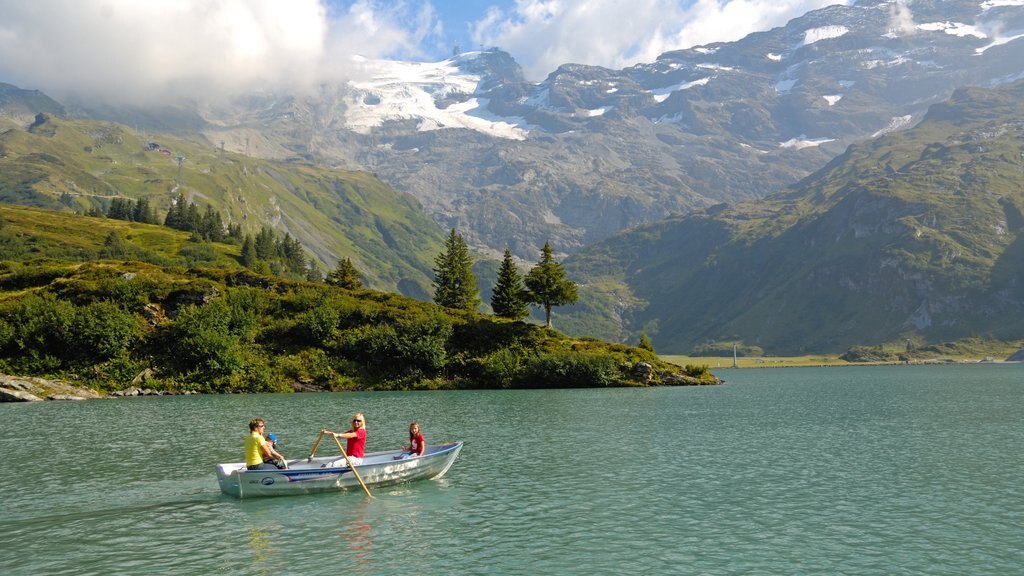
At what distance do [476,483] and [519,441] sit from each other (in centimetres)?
1572

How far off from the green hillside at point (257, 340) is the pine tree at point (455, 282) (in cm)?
2528

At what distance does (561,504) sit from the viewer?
108 ft

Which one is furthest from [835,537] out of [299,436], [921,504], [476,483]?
[299,436]

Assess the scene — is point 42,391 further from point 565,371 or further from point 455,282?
point 455,282

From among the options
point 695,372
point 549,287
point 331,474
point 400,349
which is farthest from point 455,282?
point 331,474

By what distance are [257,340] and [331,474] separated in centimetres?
8952

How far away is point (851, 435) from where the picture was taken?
183 ft

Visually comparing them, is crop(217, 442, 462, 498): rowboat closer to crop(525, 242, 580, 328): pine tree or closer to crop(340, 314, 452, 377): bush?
crop(340, 314, 452, 377): bush

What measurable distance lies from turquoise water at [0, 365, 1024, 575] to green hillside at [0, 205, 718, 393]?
155 ft

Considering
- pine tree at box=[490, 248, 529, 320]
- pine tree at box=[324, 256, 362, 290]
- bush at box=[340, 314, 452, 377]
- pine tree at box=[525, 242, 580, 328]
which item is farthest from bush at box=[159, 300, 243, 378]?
pine tree at box=[525, 242, 580, 328]

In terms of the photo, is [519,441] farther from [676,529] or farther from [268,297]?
[268,297]

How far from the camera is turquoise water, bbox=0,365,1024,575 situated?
25062 millimetres

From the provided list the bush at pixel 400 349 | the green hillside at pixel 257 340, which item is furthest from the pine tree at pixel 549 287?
the bush at pixel 400 349

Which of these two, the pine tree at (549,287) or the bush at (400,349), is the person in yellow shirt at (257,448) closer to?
the bush at (400,349)
